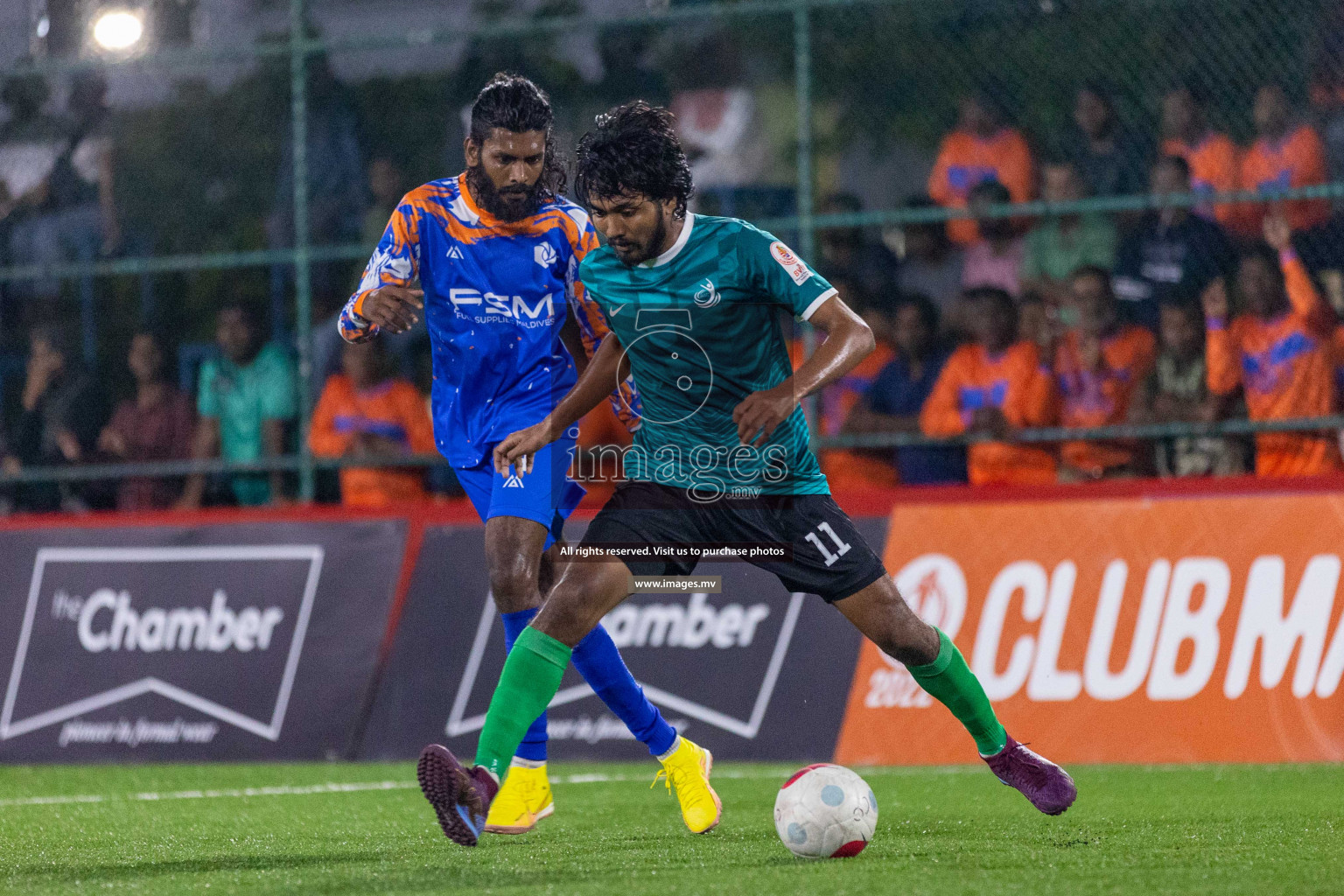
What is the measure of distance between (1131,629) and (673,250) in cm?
376

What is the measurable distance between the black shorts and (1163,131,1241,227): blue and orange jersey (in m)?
4.44

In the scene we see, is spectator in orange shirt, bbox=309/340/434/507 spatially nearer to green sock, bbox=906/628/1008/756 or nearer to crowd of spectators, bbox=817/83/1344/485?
crowd of spectators, bbox=817/83/1344/485

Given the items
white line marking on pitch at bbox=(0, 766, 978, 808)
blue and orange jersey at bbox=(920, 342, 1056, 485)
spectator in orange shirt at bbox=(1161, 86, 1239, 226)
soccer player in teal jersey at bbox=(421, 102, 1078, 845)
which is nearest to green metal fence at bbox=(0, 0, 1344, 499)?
spectator in orange shirt at bbox=(1161, 86, 1239, 226)

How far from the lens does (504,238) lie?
5.99m

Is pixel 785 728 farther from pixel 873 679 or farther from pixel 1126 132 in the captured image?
pixel 1126 132

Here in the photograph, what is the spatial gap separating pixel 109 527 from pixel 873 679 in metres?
4.12

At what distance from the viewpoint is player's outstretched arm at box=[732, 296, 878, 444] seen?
4625mm

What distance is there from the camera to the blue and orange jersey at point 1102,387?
8.66m

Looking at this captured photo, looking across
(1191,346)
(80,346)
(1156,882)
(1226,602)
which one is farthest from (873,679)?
(80,346)

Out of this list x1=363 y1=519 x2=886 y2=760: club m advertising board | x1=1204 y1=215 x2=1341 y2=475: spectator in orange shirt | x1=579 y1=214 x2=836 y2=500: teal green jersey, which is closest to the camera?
x1=579 y1=214 x2=836 y2=500: teal green jersey

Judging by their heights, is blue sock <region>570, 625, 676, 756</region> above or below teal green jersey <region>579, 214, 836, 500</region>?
below

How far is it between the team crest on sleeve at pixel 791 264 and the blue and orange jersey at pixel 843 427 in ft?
13.5

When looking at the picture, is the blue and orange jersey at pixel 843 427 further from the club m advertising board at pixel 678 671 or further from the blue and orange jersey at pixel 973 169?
the blue and orange jersey at pixel 973 169

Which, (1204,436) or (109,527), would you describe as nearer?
(1204,436)
